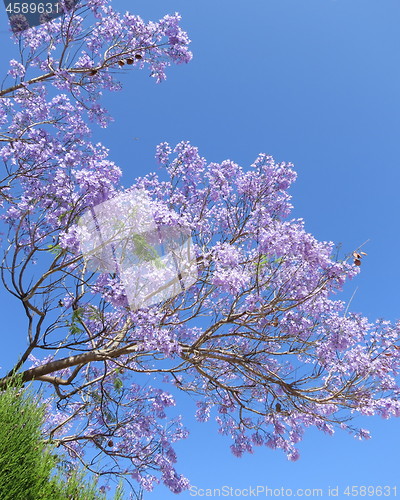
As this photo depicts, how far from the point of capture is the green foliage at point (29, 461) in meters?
4.48

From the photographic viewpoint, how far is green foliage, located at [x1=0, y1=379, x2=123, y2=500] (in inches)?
176

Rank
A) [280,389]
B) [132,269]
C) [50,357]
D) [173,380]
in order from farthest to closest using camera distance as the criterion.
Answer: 1. [50,357]
2. [173,380]
3. [280,389]
4. [132,269]

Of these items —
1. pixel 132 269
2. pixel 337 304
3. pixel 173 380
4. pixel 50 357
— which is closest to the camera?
pixel 132 269

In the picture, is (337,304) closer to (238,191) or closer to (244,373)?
(244,373)

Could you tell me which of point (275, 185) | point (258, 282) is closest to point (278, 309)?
point (258, 282)

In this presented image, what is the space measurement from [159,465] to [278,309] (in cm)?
418

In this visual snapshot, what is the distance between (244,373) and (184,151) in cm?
373

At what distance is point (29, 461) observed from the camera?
4.69 metres

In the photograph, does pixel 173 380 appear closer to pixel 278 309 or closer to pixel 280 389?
pixel 280 389

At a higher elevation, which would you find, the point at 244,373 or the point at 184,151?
the point at 184,151

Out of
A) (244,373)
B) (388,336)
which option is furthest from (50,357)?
(388,336)

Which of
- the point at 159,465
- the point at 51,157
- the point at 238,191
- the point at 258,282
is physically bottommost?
the point at 159,465

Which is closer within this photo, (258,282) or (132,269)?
(132,269)

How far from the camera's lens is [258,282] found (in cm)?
680
